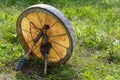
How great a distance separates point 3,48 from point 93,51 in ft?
4.53

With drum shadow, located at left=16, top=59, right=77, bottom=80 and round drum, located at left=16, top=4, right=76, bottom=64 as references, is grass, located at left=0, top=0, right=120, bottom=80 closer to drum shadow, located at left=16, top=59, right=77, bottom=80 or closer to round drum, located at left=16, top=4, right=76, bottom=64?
drum shadow, located at left=16, top=59, right=77, bottom=80

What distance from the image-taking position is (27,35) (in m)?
4.70

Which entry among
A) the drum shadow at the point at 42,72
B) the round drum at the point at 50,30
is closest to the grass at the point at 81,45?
the drum shadow at the point at 42,72

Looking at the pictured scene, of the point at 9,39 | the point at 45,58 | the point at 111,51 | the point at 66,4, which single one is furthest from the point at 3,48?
the point at 66,4

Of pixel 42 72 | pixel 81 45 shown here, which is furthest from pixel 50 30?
pixel 81 45

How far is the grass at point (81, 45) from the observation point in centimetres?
448

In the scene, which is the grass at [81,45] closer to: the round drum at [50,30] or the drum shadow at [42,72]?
the drum shadow at [42,72]

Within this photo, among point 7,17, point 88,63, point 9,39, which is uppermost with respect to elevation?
point 7,17

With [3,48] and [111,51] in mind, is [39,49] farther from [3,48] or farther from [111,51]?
[111,51]

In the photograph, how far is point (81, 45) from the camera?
5.45 m

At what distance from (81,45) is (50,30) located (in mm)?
1180

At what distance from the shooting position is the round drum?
4.16 metres

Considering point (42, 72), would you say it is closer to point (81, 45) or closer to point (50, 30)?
point (50, 30)

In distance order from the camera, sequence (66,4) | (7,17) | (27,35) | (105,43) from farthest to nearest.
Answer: (66,4), (7,17), (105,43), (27,35)
